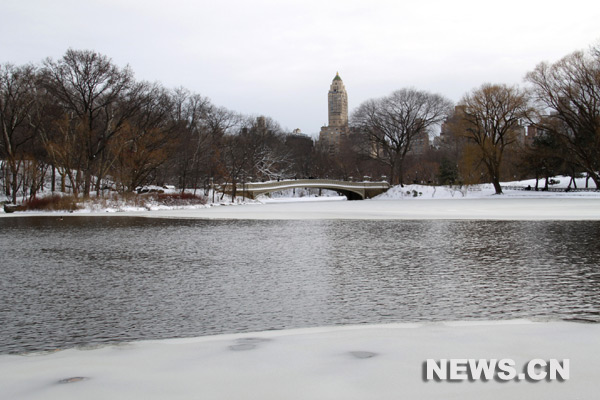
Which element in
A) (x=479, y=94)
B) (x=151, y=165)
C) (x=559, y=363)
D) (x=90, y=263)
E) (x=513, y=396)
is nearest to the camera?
(x=513, y=396)

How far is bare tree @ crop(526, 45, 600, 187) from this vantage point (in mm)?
50969

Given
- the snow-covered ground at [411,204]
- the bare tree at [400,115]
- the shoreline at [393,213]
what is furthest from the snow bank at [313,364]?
the bare tree at [400,115]

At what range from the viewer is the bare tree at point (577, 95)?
50969 millimetres

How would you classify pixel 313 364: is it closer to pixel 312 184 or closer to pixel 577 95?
pixel 577 95

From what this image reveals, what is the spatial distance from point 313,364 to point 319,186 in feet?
228

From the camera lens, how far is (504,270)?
11.5 m

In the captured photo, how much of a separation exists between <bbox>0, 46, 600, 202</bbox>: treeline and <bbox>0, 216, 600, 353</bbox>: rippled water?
28583 mm

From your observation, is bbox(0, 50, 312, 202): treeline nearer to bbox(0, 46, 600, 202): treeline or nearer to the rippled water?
bbox(0, 46, 600, 202): treeline

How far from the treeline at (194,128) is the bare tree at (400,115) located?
140mm

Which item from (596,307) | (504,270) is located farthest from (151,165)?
(596,307)

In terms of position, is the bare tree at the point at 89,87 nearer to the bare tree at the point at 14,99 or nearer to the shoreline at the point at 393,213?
the bare tree at the point at 14,99

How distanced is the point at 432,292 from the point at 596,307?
8.25ft

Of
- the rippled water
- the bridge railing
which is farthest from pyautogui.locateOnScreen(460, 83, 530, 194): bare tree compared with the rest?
the rippled water

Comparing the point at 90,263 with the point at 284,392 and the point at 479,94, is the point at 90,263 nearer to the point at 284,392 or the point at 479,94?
the point at 284,392
